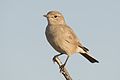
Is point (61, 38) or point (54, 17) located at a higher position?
point (54, 17)

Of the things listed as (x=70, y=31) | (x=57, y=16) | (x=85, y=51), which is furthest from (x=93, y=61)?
(x=57, y=16)

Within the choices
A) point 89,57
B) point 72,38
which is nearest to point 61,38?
point 72,38

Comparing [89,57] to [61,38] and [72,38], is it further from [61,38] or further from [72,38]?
[61,38]

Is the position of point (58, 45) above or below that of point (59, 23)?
below

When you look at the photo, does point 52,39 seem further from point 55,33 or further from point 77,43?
point 77,43

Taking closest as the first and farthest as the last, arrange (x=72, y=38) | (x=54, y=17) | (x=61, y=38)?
(x=61, y=38)
(x=54, y=17)
(x=72, y=38)

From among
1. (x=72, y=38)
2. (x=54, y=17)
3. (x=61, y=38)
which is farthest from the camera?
(x=72, y=38)

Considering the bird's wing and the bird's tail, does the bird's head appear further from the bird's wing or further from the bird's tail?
the bird's tail

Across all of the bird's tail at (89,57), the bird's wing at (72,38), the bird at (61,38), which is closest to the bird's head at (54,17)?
the bird at (61,38)

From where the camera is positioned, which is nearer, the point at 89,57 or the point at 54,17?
the point at 54,17
